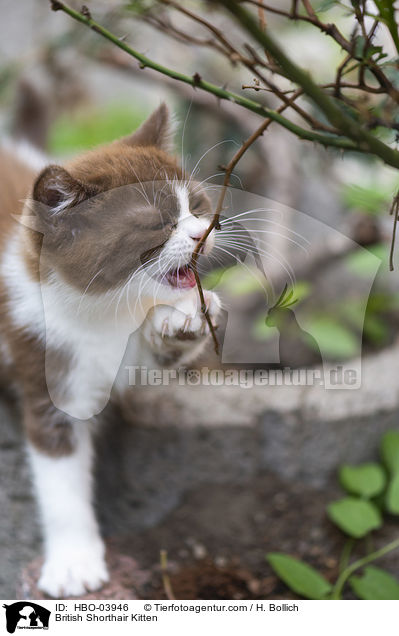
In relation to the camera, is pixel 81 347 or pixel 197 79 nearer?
pixel 197 79

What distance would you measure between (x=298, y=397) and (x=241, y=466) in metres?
0.14

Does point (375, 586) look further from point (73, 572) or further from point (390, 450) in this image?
point (73, 572)

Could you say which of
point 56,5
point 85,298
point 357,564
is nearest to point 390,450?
point 357,564

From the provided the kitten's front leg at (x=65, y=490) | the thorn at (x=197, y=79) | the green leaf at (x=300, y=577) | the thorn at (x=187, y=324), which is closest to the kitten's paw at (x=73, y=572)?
the kitten's front leg at (x=65, y=490)

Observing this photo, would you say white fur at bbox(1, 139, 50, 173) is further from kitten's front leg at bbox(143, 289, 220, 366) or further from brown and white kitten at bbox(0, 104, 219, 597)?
kitten's front leg at bbox(143, 289, 220, 366)

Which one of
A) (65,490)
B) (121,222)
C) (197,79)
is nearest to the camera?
(197,79)

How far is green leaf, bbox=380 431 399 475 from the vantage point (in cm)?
92

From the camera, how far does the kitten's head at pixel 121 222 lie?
2.05 feet

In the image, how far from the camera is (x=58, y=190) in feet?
1.97

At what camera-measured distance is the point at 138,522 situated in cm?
92

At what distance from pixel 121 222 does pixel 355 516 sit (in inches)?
21.0

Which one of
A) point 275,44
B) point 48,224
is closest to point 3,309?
point 48,224
